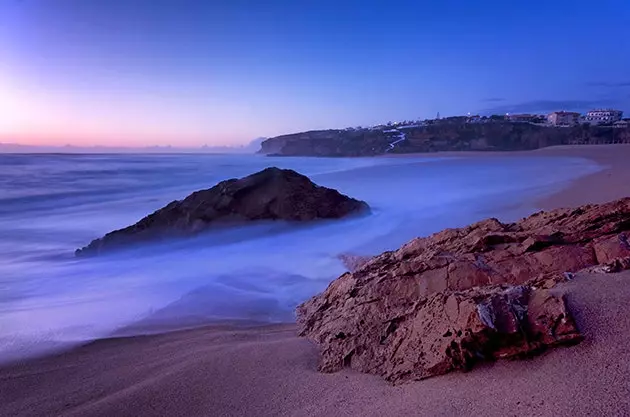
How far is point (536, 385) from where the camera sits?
6.79ft

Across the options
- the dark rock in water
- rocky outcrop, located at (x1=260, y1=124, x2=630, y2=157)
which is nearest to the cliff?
rocky outcrop, located at (x1=260, y1=124, x2=630, y2=157)

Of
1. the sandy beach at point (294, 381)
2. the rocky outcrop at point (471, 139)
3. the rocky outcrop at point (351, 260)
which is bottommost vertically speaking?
the rocky outcrop at point (351, 260)

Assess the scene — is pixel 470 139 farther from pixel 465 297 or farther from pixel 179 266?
pixel 465 297

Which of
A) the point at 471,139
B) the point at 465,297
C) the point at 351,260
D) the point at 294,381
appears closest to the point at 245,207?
the point at 351,260

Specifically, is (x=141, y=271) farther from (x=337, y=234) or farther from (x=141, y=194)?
(x=141, y=194)

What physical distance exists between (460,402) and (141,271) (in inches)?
234

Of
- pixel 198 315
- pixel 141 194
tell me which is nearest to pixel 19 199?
pixel 141 194

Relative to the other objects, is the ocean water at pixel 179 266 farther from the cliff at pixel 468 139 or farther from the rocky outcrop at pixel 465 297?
the cliff at pixel 468 139

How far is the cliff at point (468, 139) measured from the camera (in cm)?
4988

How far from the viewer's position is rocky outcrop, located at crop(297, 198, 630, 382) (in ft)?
7.66

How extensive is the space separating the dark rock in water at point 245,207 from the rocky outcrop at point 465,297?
16.8 feet

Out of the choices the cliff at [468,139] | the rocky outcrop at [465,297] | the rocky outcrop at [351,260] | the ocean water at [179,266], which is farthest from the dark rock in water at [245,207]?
the cliff at [468,139]

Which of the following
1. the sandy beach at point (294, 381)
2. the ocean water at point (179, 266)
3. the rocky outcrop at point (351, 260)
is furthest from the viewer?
the rocky outcrop at point (351, 260)

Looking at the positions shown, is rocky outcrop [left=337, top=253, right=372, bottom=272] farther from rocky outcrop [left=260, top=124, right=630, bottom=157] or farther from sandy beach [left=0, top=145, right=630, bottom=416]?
rocky outcrop [left=260, top=124, right=630, bottom=157]
